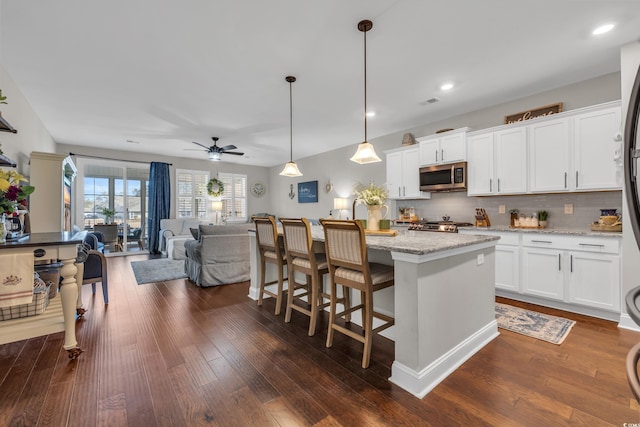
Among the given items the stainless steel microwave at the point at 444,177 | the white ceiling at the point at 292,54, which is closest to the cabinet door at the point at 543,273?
the stainless steel microwave at the point at 444,177

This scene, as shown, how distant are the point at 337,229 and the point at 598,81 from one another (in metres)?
3.64

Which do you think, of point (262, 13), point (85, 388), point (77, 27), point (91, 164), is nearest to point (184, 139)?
point (91, 164)

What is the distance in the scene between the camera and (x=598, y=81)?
3.28 metres

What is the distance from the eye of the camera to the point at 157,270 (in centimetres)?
524

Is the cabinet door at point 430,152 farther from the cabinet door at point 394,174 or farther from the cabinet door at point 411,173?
the cabinet door at point 394,174

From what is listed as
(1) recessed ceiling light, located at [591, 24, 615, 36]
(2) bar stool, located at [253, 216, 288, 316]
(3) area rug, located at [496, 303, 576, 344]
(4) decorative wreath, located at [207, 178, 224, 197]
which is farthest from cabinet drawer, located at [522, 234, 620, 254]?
(4) decorative wreath, located at [207, 178, 224, 197]

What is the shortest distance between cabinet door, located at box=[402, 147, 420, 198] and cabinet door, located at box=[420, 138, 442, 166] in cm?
13

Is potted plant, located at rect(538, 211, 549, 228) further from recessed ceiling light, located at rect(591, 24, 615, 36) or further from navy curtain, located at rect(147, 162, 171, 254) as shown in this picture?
navy curtain, located at rect(147, 162, 171, 254)

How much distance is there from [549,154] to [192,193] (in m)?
7.93

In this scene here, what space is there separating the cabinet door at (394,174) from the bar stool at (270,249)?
8.54 feet

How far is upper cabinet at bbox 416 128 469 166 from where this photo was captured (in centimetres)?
415

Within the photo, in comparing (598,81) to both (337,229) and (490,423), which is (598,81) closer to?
(337,229)

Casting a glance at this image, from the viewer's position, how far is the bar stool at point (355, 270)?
6.64ft

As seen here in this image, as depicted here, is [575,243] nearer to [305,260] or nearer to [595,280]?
[595,280]
